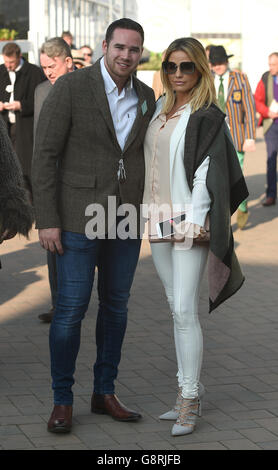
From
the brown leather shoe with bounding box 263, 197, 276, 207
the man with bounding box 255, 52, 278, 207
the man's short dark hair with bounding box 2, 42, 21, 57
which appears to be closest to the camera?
the man's short dark hair with bounding box 2, 42, 21, 57

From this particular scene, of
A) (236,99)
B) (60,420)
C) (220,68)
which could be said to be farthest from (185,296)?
(220,68)

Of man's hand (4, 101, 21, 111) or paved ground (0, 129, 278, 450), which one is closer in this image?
paved ground (0, 129, 278, 450)

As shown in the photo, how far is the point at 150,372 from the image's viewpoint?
18.5 feet

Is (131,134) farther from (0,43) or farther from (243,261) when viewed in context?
(0,43)

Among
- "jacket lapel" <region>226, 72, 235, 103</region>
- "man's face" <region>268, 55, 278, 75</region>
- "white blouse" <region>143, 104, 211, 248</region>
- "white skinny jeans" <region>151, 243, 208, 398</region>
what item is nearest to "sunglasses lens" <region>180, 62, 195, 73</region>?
"white blouse" <region>143, 104, 211, 248</region>

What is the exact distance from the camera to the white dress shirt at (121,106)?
4.55 m

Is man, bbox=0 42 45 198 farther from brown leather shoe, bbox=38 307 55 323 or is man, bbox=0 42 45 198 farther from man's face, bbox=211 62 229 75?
brown leather shoe, bbox=38 307 55 323

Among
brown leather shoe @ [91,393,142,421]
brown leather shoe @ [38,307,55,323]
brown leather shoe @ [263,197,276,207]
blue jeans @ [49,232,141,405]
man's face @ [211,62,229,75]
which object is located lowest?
brown leather shoe @ [263,197,276,207]

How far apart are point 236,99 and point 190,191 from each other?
6.10 metres

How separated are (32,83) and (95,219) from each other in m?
7.30

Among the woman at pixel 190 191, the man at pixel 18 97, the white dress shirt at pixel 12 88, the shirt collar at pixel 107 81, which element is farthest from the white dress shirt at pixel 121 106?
the white dress shirt at pixel 12 88

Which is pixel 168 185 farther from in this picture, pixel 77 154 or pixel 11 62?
pixel 11 62

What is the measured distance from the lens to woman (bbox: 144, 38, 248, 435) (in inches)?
175

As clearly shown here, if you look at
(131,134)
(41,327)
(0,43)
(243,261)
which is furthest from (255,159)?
(131,134)
